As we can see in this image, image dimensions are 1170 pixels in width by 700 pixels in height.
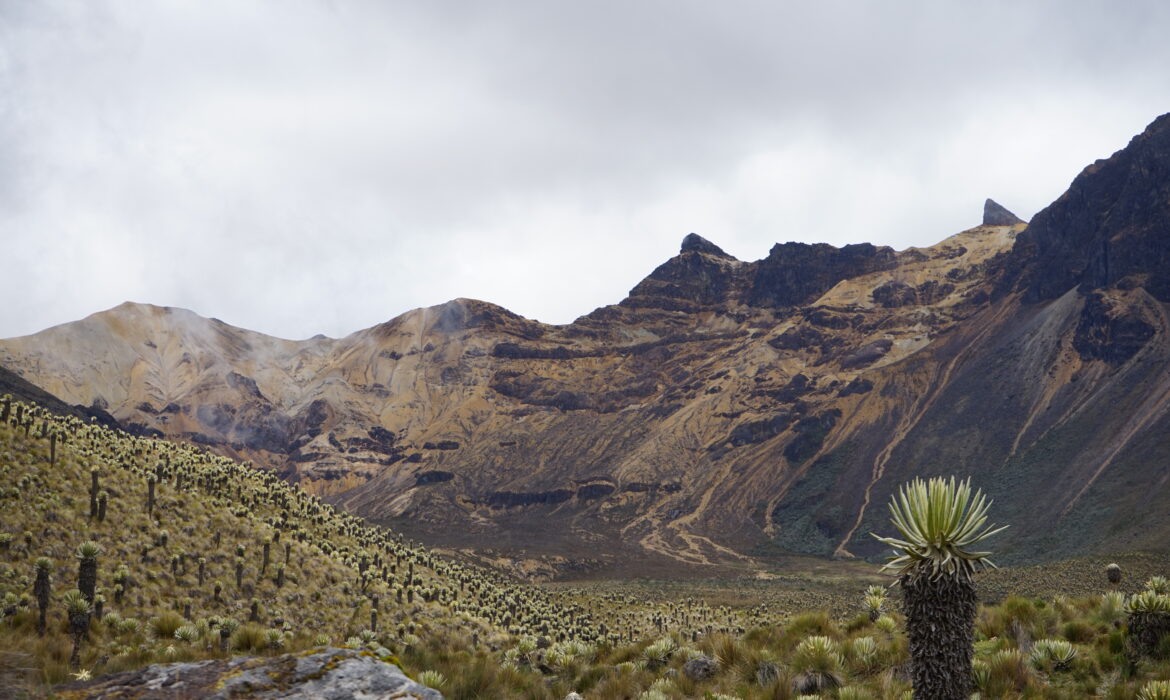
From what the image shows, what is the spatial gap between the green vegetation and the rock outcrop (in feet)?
2.39

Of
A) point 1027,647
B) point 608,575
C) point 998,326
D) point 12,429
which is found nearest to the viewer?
point 1027,647

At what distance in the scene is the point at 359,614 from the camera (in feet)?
101

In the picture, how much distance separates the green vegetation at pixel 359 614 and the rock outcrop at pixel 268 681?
0.73m

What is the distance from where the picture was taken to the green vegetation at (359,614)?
30.6ft

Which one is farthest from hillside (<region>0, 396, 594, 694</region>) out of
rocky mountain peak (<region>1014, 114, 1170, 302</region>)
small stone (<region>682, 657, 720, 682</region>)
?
rocky mountain peak (<region>1014, 114, 1170, 302</region>)

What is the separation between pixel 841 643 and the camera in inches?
430

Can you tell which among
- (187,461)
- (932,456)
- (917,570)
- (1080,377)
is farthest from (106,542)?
(1080,377)

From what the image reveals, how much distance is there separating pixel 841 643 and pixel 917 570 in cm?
465

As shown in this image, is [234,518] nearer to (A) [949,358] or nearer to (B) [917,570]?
(B) [917,570]

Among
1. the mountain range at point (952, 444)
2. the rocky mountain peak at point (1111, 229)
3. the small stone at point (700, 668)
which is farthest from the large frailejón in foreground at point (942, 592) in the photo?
the rocky mountain peak at point (1111, 229)

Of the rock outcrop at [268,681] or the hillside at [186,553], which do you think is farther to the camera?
the hillside at [186,553]

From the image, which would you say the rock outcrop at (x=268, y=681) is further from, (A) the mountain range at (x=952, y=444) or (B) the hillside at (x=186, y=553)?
(A) the mountain range at (x=952, y=444)

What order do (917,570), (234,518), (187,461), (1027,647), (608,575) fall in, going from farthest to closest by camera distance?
1. (608,575)
2. (187,461)
3. (234,518)
4. (1027,647)
5. (917,570)

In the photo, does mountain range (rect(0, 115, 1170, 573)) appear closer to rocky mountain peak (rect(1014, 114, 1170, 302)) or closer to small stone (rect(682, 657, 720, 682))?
rocky mountain peak (rect(1014, 114, 1170, 302))
